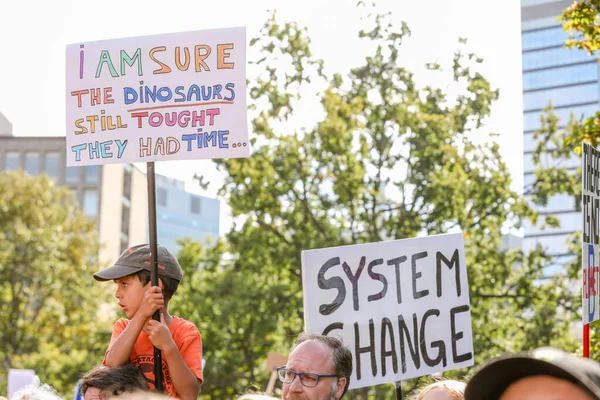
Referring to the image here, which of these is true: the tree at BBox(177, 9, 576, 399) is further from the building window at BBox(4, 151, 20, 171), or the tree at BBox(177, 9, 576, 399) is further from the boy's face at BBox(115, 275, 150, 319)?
the building window at BBox(4, 151, 20, 171)

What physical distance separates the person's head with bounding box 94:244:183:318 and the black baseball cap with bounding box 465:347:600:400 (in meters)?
2.77

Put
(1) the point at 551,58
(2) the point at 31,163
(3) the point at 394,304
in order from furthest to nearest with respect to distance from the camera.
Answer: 1. (1) the point at 551,58
2. (2) the point at 31,163
3. (3) the point at 394,304

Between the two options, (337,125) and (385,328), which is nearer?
(385,328)

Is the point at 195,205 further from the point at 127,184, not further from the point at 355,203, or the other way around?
the point at 355,203

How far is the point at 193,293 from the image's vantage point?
2009cm

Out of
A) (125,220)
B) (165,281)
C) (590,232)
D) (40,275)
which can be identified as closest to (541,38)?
(125,220)

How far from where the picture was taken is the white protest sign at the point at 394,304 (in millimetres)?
4953

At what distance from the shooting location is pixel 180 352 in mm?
4027

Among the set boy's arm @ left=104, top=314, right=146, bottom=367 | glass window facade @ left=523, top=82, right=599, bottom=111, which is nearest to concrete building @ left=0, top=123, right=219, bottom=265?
boy's arm @ left=104, top=314, right=146, bottom=367

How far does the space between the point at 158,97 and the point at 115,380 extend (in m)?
1.39

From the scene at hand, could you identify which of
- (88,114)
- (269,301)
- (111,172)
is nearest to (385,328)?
(88,114)

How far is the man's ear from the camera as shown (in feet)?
11.9

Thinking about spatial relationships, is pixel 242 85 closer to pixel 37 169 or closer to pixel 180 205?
pixel 37 169

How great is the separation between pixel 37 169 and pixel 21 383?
58911 mm
